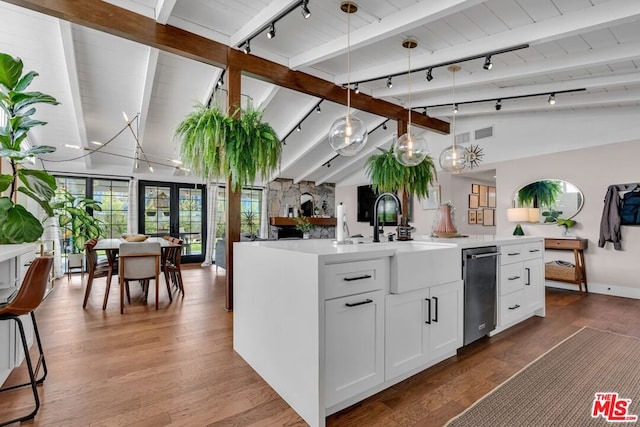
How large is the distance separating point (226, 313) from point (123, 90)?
342cm

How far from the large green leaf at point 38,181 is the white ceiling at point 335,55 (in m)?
1.12

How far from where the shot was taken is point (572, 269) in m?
4.93

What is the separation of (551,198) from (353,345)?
5361 millimetres

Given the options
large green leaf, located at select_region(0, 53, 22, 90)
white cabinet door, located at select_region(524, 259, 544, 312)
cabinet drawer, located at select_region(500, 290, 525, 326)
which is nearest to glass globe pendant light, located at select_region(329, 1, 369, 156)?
cabinet drawer, located at select_region(500, 290, 525, 326)

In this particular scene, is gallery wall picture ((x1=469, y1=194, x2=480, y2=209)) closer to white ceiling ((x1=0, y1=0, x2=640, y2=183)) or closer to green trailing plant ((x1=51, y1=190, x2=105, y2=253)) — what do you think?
white ceiling ((x1=0, y1=0, x2=640, y2=183))

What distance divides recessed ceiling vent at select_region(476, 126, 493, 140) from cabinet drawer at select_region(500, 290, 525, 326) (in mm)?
4185

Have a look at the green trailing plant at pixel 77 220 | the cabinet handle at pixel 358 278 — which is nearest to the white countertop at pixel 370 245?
the cabinet handle at pixel 358 278

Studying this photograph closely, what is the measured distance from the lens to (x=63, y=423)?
5.48 ft

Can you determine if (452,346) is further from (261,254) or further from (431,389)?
(261,254)

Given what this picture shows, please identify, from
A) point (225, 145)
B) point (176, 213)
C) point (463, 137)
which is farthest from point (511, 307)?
point (176, 213)

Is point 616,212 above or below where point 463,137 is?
below

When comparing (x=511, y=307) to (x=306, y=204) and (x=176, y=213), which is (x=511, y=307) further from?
(x=306, y=204)

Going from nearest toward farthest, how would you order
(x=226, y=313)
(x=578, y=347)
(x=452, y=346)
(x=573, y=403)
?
(x=573, y=403)
(x=452, y=346)
(x=578, y=347)
(x=226, y=313)

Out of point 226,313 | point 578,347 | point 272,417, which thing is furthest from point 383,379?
point 226,313
